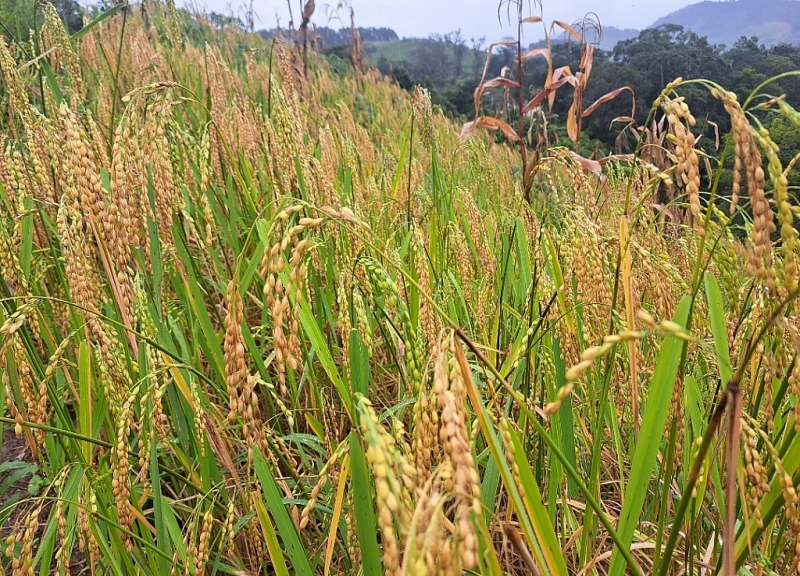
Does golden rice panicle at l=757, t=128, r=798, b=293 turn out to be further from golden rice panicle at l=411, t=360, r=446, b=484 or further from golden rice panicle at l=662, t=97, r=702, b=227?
golden rice panicle at l=411, t=360, r=446, b=484

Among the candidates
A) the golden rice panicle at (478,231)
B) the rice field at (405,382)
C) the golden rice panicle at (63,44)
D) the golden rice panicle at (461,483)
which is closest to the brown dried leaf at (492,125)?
the rice field at (405,382)

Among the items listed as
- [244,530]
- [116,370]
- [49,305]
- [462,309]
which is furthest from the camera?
[49,305]

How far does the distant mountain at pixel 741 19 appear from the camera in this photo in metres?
35.1

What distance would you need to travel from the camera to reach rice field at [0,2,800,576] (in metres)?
0.60

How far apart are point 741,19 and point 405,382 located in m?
80.2

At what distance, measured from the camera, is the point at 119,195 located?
975mm

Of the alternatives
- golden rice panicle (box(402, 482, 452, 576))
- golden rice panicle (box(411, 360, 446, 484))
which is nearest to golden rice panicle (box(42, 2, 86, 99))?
golden rice panicle (box(411, 360, 446, 484))

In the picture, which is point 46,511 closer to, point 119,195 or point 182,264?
point 182,264

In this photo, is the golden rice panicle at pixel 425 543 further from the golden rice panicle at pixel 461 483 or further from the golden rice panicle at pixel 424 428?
the golden rice panicle at pixel 424 428

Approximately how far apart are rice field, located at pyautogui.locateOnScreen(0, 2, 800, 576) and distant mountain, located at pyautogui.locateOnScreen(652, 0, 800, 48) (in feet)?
115

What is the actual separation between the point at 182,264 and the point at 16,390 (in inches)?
22.8

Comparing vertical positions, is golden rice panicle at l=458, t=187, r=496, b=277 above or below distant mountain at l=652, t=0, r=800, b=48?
below

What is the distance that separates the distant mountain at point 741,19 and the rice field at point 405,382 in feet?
115

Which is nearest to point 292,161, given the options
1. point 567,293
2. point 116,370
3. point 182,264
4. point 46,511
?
point 182,264
